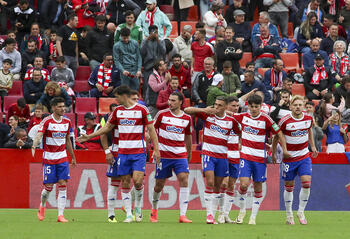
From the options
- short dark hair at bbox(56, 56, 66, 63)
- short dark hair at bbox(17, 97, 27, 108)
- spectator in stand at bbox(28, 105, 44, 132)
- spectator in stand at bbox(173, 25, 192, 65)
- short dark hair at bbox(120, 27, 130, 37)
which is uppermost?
short dark hair at bbox(120, 27, 130, 37)

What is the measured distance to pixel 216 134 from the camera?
14797 millimetres

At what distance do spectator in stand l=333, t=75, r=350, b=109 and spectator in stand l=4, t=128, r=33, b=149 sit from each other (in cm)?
860

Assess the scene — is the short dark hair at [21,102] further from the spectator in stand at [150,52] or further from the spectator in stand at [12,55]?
the spectator in stand at [150,52]

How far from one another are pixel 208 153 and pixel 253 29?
33.6 ft

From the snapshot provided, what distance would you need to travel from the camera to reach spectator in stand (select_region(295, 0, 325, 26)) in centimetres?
2554

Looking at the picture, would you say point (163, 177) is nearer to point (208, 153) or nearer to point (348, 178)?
point (208, 153)

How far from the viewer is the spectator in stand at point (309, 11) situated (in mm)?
25536

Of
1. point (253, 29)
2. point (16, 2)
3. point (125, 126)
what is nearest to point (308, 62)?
point (253, 29)

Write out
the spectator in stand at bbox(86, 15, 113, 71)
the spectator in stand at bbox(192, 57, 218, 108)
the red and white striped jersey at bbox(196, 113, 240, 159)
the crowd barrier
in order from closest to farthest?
1. the red and white striped jersey at bbox(196, 113, 240, 159)
2. the crowd barrier
3. the spectator in stand at bbox(192, 57, 218, 108)
4. the spectator in stand at bbox(86, 15, 113, 71)

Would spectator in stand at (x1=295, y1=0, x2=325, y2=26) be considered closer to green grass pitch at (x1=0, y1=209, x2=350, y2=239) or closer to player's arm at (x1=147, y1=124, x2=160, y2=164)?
green grass pitch at (x1=0, y1=209, x2=350, y2=239)

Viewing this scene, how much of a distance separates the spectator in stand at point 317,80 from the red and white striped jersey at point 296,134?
803cm

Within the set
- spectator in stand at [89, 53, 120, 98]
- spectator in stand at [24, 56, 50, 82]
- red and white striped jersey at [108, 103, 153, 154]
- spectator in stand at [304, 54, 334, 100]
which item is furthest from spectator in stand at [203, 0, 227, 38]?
red and white striped jersey at [108, 103, 153, 154]

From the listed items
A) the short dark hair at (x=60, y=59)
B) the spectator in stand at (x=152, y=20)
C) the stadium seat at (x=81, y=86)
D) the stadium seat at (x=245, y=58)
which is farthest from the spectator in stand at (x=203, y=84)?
the short dark hair at (x=60, y=59)

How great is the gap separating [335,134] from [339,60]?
4020 mm
